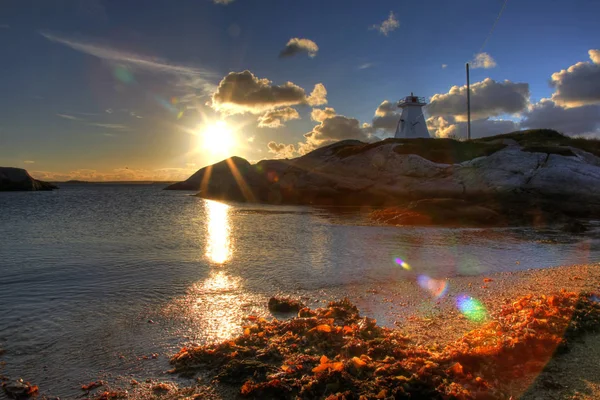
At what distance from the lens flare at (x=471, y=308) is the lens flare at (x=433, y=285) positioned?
0.55 metres

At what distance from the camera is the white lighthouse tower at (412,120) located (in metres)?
61.7

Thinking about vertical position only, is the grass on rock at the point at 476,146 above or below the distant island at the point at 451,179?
Answer: above

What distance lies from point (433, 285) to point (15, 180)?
120m

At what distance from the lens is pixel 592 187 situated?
99.9 ft

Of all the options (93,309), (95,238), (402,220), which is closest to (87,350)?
(93,309)

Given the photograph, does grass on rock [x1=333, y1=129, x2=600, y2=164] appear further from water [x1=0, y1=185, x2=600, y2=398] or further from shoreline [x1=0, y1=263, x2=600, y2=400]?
shoreline [x1=0, y1=263, x2=600, y2=400]

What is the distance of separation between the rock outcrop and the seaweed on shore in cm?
Result: 11924

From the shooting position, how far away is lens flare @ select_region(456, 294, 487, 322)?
24.0ft

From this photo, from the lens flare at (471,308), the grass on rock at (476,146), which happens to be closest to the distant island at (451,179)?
the grass on rock at (476,146)

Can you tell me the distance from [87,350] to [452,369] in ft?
18.8

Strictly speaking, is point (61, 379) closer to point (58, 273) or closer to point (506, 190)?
point (58, 273)

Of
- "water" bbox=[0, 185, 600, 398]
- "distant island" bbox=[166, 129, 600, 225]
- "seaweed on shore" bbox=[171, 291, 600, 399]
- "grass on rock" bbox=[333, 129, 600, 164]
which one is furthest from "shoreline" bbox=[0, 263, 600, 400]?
"grass on rock" bbox=[333, 129, 600, 164]

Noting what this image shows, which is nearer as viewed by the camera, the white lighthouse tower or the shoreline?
the shoreline

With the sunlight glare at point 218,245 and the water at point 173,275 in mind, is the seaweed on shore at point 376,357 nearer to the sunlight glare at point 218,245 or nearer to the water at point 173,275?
the water at point 173,275
